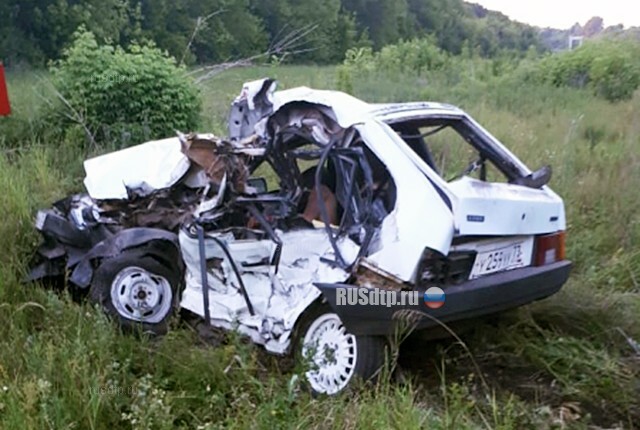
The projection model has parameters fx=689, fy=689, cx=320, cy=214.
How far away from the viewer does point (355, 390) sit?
372 centimetres

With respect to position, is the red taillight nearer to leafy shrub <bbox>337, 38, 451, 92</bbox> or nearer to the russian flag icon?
the russian flag icon

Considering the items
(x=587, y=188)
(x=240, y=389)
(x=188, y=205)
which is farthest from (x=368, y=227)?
(x=587, y=188)

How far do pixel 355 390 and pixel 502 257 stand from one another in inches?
45.4

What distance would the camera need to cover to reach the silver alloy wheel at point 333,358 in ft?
12.7

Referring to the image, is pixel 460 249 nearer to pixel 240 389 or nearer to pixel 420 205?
pixel 420 205

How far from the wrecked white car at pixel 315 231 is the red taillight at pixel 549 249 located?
0.04ft

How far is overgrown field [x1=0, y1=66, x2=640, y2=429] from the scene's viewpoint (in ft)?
10.7

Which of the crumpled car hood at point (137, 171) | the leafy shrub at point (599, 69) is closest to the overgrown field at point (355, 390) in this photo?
the crumpled car hood at point (137, 171)

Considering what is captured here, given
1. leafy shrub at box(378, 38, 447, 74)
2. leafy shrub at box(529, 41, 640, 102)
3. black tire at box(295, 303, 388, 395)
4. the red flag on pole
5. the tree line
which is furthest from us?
the tree line

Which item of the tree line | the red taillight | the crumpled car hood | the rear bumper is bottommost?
the rear bumper

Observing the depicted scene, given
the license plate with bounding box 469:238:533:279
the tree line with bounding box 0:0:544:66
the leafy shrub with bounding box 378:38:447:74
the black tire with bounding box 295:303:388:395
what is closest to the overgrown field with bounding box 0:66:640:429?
the black tire with bounding box 295:303:388:395

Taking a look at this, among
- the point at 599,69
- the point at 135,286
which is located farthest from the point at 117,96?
Result: the point at 599,69

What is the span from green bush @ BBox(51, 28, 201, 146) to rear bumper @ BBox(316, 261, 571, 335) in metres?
5.51

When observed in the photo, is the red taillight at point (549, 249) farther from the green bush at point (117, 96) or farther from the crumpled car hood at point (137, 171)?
the green bush at point (117, 96)
